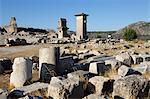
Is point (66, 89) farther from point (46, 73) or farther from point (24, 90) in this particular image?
point (46, 73)

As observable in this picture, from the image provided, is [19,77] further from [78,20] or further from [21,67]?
[78,20]

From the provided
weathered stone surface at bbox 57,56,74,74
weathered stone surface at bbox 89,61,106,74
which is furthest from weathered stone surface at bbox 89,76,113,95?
weathered stone surface at bbox 57,56,74,74

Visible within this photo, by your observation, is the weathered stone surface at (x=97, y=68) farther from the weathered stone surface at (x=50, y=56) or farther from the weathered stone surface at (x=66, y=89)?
the weathered stone surface at (x=66, y=89)

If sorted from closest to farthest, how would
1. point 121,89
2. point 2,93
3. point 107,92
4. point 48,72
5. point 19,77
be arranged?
1. point 2,93
2. point 121,89
3. point 107,92
4. point 19,77
5. point 48,72

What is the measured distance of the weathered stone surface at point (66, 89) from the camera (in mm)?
7617

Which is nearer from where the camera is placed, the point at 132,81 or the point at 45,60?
the point at 132,81

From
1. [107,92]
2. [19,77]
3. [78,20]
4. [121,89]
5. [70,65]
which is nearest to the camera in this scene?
[121,89]

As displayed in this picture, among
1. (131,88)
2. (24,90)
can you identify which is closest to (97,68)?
(24,90)

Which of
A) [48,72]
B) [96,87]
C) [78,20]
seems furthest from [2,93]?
[78,20]

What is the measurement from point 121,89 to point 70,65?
5728 mm

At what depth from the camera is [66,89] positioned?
768cm

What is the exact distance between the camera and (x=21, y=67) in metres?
10.9

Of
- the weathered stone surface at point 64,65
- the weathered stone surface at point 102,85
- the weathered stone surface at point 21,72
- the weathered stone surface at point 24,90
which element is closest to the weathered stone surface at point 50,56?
the weathered stone surface at point 64,65

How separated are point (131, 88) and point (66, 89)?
1.64 m
